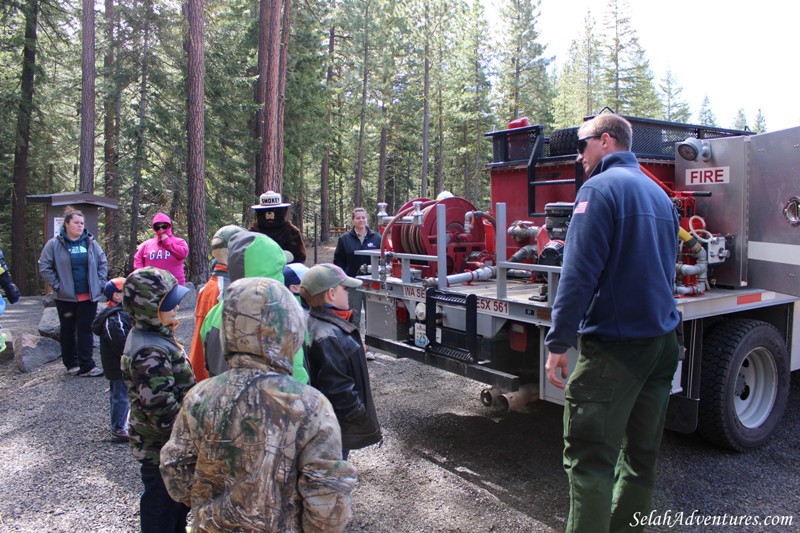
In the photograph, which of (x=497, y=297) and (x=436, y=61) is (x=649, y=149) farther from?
(x=436, y=61)

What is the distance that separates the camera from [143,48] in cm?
1797

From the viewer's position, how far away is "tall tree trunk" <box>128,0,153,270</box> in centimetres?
1766

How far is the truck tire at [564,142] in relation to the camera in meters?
5.80

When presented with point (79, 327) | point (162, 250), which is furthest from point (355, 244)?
point (79, 327)

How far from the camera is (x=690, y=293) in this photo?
4555mm

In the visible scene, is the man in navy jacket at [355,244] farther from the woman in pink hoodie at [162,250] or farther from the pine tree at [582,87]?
the pine tree at [582,87]

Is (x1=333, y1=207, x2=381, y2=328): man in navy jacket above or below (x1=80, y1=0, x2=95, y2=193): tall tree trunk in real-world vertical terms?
below

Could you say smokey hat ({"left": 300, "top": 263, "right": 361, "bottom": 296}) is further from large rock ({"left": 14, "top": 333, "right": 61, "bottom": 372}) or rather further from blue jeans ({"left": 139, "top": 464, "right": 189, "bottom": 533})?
large rock ({"left": 14, "top": 333, "right": 61, "bottom": 372})

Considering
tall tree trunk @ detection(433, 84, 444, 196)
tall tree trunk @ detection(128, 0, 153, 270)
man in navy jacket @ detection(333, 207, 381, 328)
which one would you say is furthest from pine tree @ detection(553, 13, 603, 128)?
man in navy jacket @ detection(333, 207, 381, 328)

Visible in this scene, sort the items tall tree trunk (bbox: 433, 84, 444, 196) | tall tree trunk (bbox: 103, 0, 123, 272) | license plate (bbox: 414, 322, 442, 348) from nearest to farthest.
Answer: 1. license plate (bbox: 414, 322, 442, 348)
2. tall tree trunk (bbox: 103, 0, 123, 272)
3. tall tree trunk (bbox: 433, 84, 444, 196)

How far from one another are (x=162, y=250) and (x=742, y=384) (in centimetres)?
630

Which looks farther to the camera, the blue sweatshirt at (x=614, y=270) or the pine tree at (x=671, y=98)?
the pine tree at (x=671, y=98)

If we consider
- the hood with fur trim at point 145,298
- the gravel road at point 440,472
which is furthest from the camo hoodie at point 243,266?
the gravel road at point 440,472

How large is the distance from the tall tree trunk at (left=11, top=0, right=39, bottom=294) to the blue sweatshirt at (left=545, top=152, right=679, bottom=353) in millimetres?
21292
